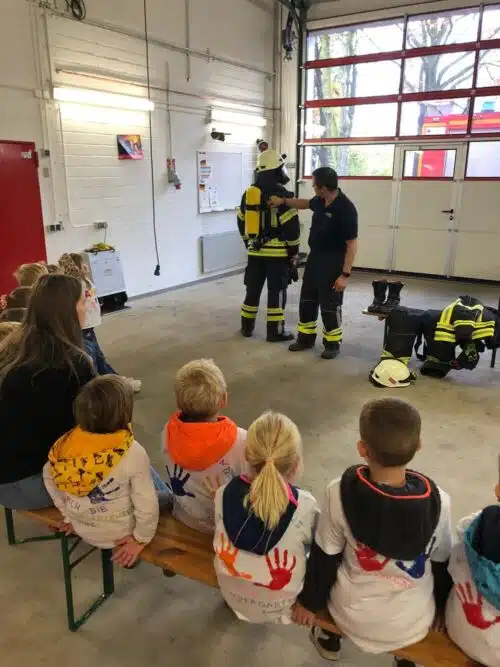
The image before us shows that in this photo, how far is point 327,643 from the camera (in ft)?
5.69

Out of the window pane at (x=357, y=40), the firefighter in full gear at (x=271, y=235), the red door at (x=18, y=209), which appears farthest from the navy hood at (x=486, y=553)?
the window pane at (x=357, y=40)

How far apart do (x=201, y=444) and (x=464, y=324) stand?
2931mm

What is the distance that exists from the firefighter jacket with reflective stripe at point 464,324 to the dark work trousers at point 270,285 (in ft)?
5.22

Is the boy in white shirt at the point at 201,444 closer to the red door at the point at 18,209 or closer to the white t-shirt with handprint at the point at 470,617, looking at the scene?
the white t-shirt with handprint at the point at 470,617

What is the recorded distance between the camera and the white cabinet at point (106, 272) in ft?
20.5

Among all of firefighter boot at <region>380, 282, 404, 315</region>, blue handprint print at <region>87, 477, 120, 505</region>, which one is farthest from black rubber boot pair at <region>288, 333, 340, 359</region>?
blue handprint print at <region>87, 477, 120, 505</region>

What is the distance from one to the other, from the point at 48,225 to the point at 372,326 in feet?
12.1

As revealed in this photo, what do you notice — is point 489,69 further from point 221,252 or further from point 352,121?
point 221,252

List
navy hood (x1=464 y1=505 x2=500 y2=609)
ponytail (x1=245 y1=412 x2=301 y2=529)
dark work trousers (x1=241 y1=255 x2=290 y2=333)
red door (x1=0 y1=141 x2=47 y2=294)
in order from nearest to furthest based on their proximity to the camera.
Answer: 1. navy hood (x1=464 y1=505 x2=500 y2=609)
2. ponytail (x1=245 y1=412 x2=301 y2=529)
3. dark work trousers (x1=241 y1=255 x2=290 y2=333)
4. red door (x1=0 y1=141 x2=47 y2=294)

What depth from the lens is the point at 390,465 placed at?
136cm

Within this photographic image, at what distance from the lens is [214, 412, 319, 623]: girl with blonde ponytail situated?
1.41m

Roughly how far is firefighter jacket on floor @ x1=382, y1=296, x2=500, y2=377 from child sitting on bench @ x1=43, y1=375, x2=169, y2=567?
A: 118 inches

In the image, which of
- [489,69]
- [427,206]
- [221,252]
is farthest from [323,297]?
[489,69]

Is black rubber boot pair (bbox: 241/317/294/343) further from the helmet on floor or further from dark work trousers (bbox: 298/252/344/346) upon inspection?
the helmet on floor
